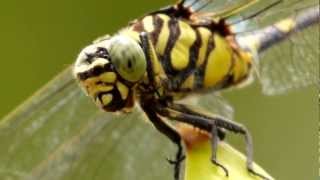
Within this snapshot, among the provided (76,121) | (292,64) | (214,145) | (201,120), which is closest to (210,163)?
(214,145)

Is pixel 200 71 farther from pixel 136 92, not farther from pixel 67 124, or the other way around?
pixel 67 124

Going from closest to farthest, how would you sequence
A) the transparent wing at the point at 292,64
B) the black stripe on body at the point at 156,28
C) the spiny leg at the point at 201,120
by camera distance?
the spiny leg at the point at 201,120 → the black stripe on body at the point at 156,28 → the transparent wing at the point at 292,64

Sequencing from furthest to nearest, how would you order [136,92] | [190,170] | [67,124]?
[67,124], [136,92], [190,170]

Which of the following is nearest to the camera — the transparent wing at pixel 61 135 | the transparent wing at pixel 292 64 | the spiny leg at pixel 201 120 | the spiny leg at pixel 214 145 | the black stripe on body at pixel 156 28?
the spiny leg at pixel 214 145

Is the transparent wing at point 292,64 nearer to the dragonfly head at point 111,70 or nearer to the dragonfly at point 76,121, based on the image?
the dragonfly at point 76,121

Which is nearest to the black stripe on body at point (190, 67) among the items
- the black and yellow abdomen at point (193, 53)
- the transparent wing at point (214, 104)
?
the black and yellow abdomen at point (193, 53)

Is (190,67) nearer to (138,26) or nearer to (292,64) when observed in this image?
(138,26)

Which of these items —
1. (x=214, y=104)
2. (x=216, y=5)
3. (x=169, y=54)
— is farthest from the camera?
(x=214, y=104)

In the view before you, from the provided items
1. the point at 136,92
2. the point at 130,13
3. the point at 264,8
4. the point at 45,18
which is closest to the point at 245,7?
the point at 264,8
